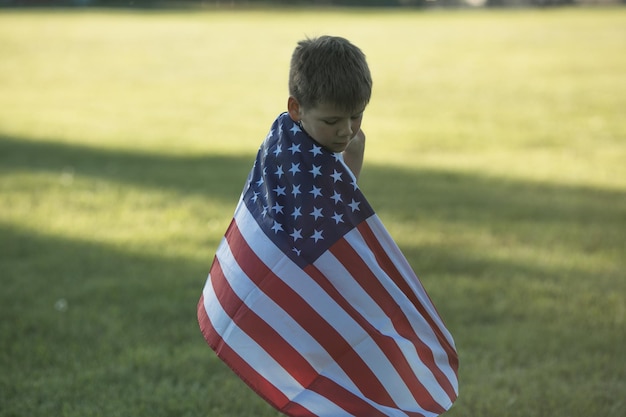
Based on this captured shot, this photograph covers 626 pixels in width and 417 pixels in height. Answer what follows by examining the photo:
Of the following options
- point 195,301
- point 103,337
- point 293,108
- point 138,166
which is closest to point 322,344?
point 293,108

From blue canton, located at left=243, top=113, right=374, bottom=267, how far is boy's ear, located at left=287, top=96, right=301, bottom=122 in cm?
3

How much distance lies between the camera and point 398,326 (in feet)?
9.64

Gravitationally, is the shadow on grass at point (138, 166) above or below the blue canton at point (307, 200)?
below

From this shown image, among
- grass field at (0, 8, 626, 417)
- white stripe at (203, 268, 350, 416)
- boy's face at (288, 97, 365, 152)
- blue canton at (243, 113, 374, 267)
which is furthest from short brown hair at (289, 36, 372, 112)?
grass field at (0, 8, 626, 417)

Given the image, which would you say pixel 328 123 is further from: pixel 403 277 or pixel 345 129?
pixel 403 277

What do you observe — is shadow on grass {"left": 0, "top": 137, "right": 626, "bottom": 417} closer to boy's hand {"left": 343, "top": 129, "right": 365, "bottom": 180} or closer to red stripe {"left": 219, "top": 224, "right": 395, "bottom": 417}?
red stripe {"left": 219, "top": 224, "right": 395, "bottom": 417}

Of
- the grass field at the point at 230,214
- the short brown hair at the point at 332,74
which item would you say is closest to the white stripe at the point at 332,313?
the short brown hair at the point at 332,74

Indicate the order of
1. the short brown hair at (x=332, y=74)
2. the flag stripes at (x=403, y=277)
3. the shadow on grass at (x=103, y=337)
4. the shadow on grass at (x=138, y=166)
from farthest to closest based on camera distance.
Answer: the shadow on grass at (x=138, y=166)
the shadow on grass at (x=103, y=337)
the flag stripes at (x=403, y=277)
the short brown hair at (x=332, y=74)

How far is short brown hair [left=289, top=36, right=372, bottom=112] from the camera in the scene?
8.81 feet

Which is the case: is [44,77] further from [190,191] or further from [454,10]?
[454,10]

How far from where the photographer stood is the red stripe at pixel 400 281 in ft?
9.61

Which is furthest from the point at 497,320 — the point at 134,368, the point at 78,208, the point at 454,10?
the point at 454,10

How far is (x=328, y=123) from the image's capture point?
279 centimetres

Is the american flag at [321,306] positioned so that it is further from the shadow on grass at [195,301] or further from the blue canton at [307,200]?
the shadow on grass at [195,301]
